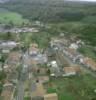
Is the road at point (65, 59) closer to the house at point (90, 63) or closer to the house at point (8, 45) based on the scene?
the house at point (90, 63)

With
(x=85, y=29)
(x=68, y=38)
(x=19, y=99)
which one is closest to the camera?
(x=19, y=99)

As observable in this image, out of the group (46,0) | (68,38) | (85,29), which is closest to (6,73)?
(68,38)

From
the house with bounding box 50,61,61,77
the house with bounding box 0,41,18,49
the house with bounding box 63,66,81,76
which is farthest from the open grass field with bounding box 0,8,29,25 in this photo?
the house with bounding box 63,66,81,76

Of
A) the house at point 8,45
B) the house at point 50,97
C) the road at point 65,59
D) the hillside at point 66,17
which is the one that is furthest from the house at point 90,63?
the hillside at point 66,17

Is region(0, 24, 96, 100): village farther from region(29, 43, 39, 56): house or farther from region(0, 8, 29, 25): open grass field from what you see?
region(0, 8, 29, 25): open grass field

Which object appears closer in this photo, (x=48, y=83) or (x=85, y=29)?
(x=48, y=83)

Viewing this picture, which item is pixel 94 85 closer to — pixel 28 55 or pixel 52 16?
pixel 28 55

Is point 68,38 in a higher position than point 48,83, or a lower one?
lower
